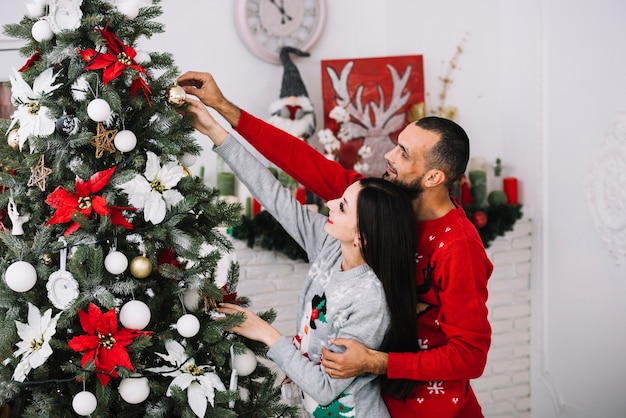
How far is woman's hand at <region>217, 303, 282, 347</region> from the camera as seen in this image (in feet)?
5.75

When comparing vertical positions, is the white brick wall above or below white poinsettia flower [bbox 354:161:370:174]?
below

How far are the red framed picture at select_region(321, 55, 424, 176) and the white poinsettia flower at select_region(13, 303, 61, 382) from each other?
2.26 m

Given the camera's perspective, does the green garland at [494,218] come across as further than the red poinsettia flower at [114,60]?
Yes

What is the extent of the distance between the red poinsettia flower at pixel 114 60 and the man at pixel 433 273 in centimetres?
33

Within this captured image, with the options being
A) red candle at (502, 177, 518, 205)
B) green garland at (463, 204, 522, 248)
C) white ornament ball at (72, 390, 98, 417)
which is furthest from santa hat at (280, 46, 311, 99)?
white ornament ball at (72, 390, 98, 417)

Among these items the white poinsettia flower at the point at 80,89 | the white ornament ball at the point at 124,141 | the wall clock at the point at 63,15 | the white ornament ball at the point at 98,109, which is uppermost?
the wall clock at the point at 63,15

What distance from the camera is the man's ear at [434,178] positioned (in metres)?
1.93

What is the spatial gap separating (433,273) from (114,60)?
3.28 feet

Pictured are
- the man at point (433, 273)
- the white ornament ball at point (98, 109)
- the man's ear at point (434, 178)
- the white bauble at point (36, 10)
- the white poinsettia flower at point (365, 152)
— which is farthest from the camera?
the white poinsettia flower at point (365, 152)

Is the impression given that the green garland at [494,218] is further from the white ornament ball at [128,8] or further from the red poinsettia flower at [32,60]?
the red poinsettia flower at [32,60]

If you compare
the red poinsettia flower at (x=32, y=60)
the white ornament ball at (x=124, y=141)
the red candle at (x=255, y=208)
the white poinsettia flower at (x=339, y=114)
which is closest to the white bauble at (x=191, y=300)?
the white ornament ball at (x=124, y=141)

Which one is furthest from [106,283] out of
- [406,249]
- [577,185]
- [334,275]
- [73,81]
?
[577,185]

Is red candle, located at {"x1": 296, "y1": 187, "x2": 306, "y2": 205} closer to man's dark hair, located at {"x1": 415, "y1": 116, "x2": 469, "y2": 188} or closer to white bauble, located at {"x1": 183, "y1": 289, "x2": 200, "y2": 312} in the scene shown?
man's dark hair, located at {"x1": 415, "y1": 116, "x2": 469, "y2": 188}

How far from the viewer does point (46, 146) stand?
1.49m
